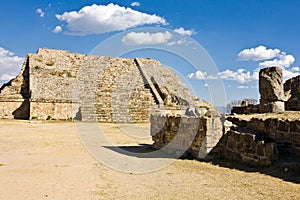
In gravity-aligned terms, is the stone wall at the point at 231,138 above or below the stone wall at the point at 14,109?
below

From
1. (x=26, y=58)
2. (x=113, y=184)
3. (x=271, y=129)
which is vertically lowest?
(x=113, y=184)

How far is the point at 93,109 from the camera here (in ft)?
88.6

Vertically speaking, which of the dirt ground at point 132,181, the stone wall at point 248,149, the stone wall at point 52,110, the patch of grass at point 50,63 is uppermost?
the patch of grass at point 50,63

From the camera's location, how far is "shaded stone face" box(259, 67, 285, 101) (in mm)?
11742

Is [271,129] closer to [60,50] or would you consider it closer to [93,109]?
[93,109]

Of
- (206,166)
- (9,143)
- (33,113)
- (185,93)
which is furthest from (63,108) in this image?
(206,166)

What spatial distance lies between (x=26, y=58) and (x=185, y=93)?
50.7 feet

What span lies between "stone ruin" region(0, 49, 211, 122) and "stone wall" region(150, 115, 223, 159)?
38.0 ft

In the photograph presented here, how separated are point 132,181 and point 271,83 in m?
6.63

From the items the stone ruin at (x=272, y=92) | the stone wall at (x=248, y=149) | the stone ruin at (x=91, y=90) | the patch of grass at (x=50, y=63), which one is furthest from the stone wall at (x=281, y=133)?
the patch of grass at (x=50, y=63)

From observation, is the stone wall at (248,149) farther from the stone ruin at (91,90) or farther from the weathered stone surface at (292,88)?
the stone ruin at (91,90)

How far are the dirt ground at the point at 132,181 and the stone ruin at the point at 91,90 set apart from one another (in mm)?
15188

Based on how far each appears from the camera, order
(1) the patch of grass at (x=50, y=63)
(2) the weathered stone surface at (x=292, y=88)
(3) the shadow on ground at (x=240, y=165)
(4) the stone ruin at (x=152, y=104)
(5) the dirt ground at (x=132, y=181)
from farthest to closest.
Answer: (1) the patch of grass at (x=50, y=63) < (2) the weathered stone surface at (x=292, y=88) < (4) the stone ruin at (x=152, y=104) < (3) the shadow on ground at (x=240, y=165) < (5) the dirt ground at (x=132, y=181)

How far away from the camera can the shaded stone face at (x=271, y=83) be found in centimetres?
1174
